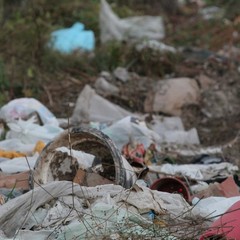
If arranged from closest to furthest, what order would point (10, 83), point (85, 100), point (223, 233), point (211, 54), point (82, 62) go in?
point (223, 233), point (85, 100), point (10, 83), point (82, 62), point (211, 54)

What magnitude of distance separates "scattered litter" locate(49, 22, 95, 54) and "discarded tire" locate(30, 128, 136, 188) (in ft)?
13.9

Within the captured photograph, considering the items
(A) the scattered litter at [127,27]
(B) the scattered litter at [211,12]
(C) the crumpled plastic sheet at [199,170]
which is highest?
(C) the crumpled plastic sheet at [199,170]

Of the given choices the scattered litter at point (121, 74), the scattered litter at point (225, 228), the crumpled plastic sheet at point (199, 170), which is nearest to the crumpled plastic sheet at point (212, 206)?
the scattered litter at point (225, 228)

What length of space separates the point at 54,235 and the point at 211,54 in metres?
6.04

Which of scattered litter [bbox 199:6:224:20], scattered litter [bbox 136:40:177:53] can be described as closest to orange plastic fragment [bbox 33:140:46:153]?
scattered litter [bbox 136:40:177:53]

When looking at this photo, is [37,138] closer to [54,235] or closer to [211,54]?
[54,235]

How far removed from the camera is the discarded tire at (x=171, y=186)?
15.0 ft

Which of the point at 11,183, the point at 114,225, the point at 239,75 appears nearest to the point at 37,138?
the point at 11,183

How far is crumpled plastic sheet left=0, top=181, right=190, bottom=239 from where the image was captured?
364 cm

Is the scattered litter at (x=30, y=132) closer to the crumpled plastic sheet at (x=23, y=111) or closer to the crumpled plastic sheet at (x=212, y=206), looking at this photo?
the crumpled plastic sheet at (x=23, y=111)

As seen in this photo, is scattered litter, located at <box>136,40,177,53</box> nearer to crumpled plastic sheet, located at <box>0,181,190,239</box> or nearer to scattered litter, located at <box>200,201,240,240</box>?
crumpled plastic sheet, located at <box>0,181,190,239</box>

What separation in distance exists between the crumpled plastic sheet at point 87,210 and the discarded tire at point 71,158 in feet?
1.37

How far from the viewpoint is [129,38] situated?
32.3ft

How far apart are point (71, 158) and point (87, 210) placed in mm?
844
